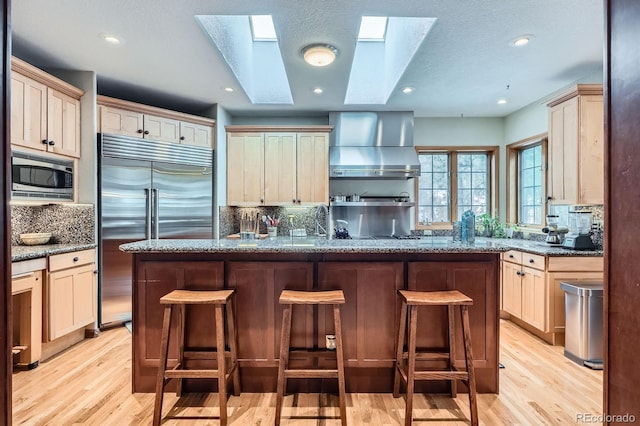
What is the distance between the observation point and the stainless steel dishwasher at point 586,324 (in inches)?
107

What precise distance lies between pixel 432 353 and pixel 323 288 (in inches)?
34.3

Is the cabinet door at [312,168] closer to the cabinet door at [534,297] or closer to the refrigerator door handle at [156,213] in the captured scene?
the refrigerator door handle at [156,213]

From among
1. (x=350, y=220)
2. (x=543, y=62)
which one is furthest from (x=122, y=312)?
(x=543, y=62)

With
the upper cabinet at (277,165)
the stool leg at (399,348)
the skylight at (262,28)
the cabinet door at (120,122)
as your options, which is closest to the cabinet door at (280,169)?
the upper cabinet at (277,165)

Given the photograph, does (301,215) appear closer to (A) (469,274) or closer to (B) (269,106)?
(B) (269,106)

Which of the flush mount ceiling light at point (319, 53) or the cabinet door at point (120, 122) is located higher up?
the flush mount ceiling light at point (319, 53)

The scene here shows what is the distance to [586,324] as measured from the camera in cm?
275

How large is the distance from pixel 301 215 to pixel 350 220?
748mm

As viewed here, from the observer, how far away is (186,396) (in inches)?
90.0

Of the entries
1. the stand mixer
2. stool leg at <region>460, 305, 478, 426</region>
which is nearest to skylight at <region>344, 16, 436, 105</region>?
stool leg at <region>460, 305, 478, 426</region>

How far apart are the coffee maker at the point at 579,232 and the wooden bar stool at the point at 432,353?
1963mm

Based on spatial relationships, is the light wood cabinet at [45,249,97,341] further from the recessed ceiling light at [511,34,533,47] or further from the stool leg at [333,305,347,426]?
the recessed ceiling light at [511,34,533,47]

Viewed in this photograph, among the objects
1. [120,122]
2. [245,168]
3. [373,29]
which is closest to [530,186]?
[373,29]

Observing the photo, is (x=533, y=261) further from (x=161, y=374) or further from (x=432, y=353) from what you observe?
(x=161, y=374)
